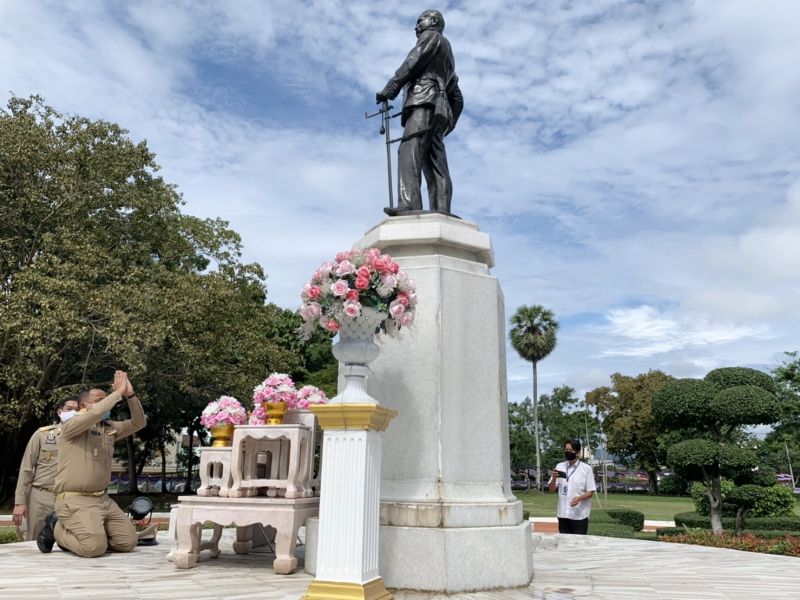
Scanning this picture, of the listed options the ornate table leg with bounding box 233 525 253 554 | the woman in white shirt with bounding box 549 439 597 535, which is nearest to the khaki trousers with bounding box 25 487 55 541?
the ornate table leg with bounding box 233 525 253 554

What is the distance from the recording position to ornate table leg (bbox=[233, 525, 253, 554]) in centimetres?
593

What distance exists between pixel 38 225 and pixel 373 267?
603 inches

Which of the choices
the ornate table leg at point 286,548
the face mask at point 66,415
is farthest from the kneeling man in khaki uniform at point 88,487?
the ornate table leg at point 286,548

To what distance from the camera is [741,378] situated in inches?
568

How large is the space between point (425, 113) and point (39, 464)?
18.0ft

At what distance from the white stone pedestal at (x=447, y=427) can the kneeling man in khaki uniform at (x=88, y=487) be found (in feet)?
7.54

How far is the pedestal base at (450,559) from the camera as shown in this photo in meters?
4.27

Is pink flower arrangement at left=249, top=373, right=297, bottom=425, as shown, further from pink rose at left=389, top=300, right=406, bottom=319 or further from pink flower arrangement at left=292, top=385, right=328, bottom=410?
pink rose at left=389, top=300, right=406, bottom=319

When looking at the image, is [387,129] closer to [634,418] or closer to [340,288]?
[340,288]

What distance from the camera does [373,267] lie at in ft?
14.2

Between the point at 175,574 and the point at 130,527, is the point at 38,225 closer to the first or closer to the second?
the point at 130,527

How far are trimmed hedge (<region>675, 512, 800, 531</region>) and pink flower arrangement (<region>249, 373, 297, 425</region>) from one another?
12.3 meters

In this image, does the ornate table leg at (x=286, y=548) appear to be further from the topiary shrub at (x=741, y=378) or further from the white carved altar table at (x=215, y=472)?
the topiary shrub at (x=741, y=378)

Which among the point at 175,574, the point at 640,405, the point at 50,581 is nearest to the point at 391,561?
the point at 175,574
